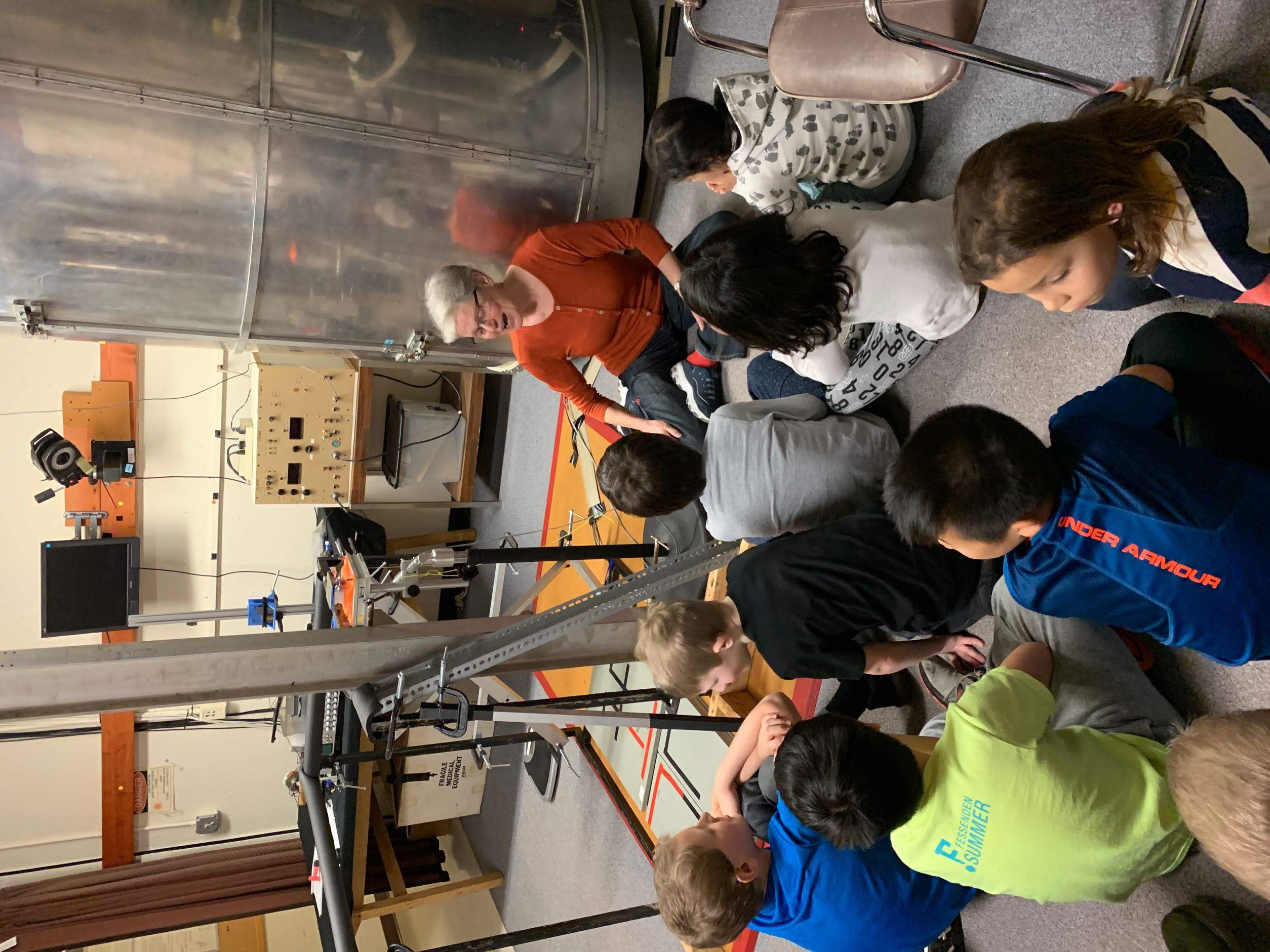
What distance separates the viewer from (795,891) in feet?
5.42

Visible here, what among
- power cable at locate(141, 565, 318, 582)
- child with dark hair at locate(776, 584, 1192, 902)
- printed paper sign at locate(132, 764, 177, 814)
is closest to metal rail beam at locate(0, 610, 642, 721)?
child with dark hair at locate(776, 584, 1192, 902)

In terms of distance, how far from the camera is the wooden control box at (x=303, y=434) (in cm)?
382

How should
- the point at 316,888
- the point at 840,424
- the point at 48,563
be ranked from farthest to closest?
the point at 48,563
the point at 316,888
the point at 840,424

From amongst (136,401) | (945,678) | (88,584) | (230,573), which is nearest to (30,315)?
(136,401)

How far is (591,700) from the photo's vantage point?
2736 mm

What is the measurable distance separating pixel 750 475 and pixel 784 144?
0.84 metres

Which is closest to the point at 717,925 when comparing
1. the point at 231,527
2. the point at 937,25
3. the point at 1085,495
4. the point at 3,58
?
the point at 1085,495

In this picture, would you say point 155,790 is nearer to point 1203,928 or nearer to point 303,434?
point 303,434

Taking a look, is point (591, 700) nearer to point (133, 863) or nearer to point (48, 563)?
point (48, 563)

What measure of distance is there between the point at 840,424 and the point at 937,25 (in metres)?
0.92

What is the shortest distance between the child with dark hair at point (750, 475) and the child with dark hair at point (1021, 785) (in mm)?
595

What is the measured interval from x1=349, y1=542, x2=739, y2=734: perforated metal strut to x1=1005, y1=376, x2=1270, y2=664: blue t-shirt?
0.92 meters

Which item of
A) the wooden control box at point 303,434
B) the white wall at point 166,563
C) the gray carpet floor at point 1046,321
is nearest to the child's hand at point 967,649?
the gray carpet floor at point 1046,321

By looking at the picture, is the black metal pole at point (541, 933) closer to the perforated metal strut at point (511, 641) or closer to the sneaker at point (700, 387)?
the perforated metal strut at point (511, 641)
